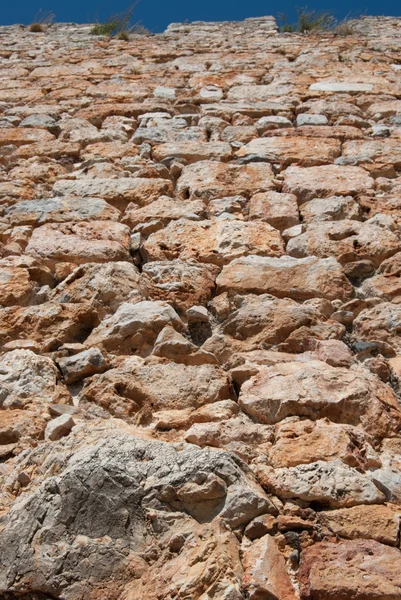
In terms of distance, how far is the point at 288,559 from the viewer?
5.03 feet

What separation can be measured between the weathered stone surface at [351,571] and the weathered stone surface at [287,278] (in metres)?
1.17

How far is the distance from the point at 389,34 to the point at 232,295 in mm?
4258

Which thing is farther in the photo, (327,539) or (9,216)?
(9,216)

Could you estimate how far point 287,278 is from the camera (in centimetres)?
265

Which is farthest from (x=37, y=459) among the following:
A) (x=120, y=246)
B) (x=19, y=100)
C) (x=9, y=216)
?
(x=19, y=100)

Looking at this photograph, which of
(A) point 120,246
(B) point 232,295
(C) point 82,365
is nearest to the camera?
(C) point 82,365

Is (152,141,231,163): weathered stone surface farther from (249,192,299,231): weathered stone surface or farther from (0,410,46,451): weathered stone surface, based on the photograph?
(0,410,46,451): weathered stone surface

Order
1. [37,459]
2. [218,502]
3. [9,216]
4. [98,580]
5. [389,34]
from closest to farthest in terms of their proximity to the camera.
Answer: [98,580], [218,502], [37,459], [9,216], [389,34]

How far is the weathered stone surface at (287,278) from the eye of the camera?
259 centimetres

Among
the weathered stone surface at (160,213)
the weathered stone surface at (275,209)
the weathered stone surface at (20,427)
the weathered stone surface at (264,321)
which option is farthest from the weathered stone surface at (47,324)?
Result: the weathered stone surface at (275,209)

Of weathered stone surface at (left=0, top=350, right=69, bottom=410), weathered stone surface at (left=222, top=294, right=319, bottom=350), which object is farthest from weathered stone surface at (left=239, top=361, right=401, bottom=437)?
weathered stone surface at (left=0, top=350, right=69, bottom=410)

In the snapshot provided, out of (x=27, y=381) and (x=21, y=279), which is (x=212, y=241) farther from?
(x=27, y=381)

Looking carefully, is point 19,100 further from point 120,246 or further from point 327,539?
point 327,539

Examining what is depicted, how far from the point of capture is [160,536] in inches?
61.9
